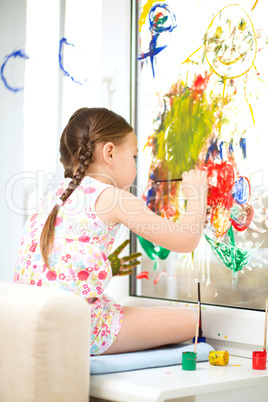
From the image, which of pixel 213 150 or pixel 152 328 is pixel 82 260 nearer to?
pixel 152 328

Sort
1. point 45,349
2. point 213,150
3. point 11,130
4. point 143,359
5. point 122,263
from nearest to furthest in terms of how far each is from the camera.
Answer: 1. point 45,349
2. point 143,359
3. point 213,150
4. point 122,263
5. point 11,130

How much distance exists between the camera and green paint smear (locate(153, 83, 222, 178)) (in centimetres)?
147

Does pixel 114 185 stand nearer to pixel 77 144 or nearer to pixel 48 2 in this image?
pixel 77 144

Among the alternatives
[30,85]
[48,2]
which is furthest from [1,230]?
[48,2]

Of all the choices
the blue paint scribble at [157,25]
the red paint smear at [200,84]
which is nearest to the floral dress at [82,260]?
the red paint smear at [200,84]

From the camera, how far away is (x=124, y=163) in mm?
1383

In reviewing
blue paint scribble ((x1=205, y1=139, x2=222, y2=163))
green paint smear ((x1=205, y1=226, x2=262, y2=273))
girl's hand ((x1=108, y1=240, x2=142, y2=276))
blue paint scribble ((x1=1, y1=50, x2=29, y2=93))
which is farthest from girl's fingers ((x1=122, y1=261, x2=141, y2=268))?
blue paint scribble ((x1=1, y1=50, x2=29, y2=93))

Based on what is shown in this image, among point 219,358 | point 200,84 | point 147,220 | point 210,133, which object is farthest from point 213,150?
point 219,358

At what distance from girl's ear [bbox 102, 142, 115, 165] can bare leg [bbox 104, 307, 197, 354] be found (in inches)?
14.3

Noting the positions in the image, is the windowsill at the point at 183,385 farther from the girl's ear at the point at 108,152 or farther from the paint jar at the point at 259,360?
the girl's ear at the point at 108,152

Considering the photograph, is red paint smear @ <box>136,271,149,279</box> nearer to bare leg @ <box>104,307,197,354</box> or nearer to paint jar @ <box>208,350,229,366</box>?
bare leg @ <box>104,307,197,354</box>

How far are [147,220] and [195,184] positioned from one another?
21 centimetres

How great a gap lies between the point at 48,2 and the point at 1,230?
0.85 meters

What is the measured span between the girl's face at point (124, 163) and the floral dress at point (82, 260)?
89 millimetres
